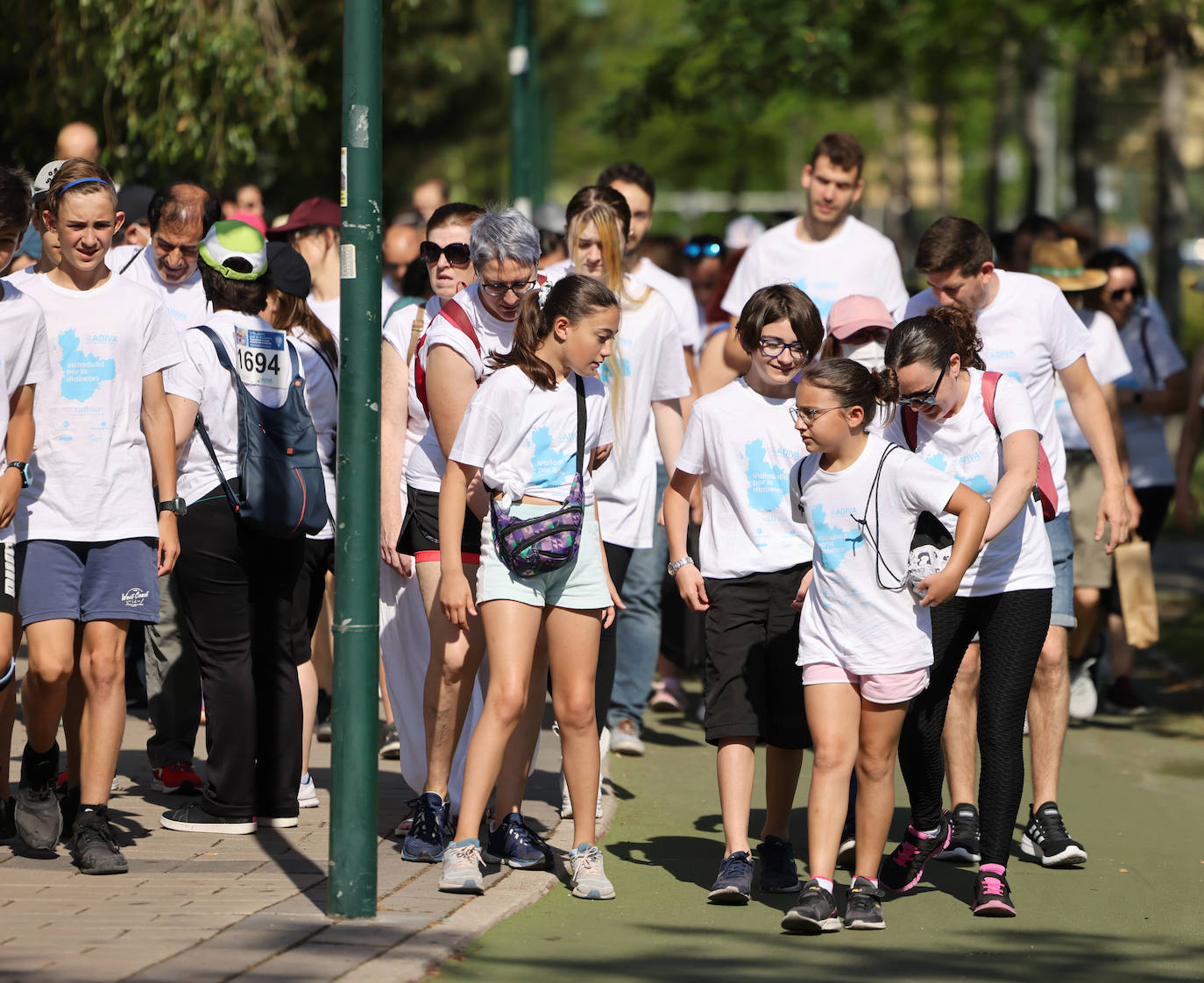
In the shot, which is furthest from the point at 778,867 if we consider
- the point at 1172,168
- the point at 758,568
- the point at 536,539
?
the point at 1172,168

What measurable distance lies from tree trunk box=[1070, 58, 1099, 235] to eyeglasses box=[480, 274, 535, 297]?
48.8 ft

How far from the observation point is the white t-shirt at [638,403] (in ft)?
22.7

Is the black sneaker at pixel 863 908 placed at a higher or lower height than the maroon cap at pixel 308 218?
lower

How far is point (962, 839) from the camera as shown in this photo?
6449mm

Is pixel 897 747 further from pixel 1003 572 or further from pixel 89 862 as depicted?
pixel 89 862

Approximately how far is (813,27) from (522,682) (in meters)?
11.4

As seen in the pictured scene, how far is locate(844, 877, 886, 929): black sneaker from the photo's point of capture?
5.45 meters

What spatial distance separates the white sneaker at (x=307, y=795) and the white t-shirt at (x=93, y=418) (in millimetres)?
1380

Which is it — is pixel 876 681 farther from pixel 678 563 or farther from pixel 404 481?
pixel 404 481

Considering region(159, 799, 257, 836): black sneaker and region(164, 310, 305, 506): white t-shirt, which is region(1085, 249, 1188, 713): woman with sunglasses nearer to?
region(164, 310, 305, 506): white t-shirt

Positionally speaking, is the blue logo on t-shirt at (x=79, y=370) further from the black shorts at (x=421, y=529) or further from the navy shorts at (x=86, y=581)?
the black shorts at (x=421, y=529)

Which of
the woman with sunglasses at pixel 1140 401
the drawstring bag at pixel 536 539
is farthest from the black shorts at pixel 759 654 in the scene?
the woman with sunglasses at pixel 1140 401

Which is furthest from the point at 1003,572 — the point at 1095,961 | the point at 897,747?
the point at 1095,961

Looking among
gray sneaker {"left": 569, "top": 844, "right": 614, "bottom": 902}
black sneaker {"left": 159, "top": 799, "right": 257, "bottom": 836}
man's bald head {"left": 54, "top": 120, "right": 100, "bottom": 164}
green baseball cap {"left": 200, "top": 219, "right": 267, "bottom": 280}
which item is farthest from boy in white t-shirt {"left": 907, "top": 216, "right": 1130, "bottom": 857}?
man's bald head {"left": 54, "top": 120, "right": 100, "bottom": 164}
